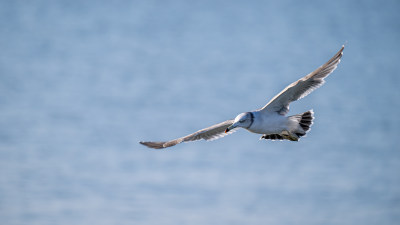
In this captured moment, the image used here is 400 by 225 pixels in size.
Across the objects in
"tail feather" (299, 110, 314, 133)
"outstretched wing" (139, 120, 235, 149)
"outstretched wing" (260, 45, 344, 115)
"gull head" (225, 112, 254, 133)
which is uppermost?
"outstretched wing" (260, 45, 344, 115)

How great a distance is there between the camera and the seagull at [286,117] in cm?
1257

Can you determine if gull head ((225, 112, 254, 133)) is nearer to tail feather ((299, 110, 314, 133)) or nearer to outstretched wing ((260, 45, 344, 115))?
outstretched wing ((260, 45, 344, 115))

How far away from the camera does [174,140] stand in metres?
14.3

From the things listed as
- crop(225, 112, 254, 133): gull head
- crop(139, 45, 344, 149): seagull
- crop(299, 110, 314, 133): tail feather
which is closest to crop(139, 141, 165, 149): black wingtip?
crop(139, 45, 344, 149): seagull

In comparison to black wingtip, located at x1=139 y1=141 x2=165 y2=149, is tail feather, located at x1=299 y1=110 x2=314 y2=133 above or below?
below

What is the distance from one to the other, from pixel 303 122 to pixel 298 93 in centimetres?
68

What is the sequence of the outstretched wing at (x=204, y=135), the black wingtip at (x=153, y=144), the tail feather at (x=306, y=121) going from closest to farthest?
the tail feather at (x=306, y=121) < the outstretched wing at (x=204, y=135) < the black wingtip at (x=153, y=144)

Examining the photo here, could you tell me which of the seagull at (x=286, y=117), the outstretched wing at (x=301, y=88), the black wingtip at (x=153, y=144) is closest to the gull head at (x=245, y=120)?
the seagull at (x=286, y=117)

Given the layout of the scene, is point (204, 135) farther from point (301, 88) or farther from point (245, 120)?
point (301, 88)

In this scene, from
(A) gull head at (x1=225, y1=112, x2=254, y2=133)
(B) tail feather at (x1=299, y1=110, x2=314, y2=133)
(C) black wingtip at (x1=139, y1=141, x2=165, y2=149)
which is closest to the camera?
(A) gull head at (x1=225, y1=112, x2=254, y2=133)

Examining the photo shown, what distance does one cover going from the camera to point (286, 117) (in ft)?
42.4

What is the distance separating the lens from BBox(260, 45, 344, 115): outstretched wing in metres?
12.6

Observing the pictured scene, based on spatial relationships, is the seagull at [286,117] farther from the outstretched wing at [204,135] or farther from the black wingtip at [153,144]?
the black wingtip at [153,144]

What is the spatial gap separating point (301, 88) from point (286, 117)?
2.31 feet
